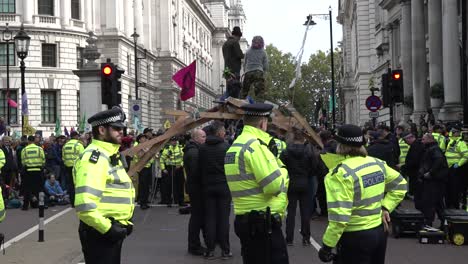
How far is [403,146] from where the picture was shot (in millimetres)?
20641

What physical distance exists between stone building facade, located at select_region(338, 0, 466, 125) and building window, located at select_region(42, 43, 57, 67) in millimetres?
24706

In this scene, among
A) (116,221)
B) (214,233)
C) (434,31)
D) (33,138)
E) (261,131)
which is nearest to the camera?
(116,221)

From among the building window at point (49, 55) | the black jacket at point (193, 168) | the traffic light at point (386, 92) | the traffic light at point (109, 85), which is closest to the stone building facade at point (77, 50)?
the building window at point (49, 55)

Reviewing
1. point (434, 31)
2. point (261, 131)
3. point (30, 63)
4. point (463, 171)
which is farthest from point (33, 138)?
point (30, 63)

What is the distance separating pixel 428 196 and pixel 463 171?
14.8ft

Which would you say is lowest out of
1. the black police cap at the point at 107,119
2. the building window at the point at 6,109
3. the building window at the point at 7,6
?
the black police cap at the point at 107,119

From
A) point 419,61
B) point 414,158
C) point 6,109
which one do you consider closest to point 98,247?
point 414,158

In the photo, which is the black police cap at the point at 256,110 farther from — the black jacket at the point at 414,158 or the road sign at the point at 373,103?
the road sign at the point at 373,103

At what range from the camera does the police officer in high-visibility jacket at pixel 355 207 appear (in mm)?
6172

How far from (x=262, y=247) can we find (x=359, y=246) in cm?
106

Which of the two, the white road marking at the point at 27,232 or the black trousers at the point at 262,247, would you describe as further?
the white road marking at the point at 27,232

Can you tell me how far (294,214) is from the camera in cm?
1373

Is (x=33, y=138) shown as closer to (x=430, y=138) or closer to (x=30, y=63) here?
(x=430, y=138)

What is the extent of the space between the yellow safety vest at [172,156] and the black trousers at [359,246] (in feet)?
54.7
